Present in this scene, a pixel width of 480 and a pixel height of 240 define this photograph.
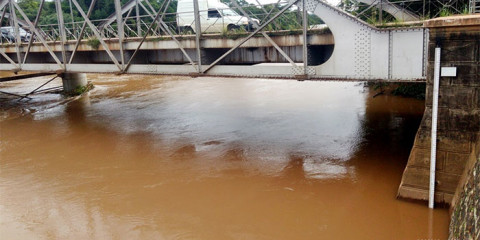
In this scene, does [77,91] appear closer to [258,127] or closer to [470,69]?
[258,127]

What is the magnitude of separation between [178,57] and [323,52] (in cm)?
563

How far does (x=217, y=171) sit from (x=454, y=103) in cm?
630

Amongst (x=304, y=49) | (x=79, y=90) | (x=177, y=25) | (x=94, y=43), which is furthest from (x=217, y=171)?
(x=79, y=90)

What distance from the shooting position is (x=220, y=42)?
473 inches

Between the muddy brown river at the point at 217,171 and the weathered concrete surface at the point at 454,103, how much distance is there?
847 millimetres

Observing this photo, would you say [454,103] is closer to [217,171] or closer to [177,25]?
[217,171]

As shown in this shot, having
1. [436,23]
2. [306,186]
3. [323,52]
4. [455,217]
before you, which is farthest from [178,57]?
[455,217]

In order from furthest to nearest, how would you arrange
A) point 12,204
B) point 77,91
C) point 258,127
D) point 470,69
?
point 77,91 < point 258,127 < point 12,204 < point 470,69

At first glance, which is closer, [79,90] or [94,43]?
[94,43]

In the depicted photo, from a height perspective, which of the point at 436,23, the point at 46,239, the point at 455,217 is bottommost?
the point at 46,239

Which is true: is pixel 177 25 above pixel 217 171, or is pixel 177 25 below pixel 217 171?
above

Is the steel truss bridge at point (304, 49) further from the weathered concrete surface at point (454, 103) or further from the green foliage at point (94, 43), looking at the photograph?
the weathered concrete surface at point (454, 103)

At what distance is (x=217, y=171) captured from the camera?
11.6 m

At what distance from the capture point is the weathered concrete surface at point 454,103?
746cm
